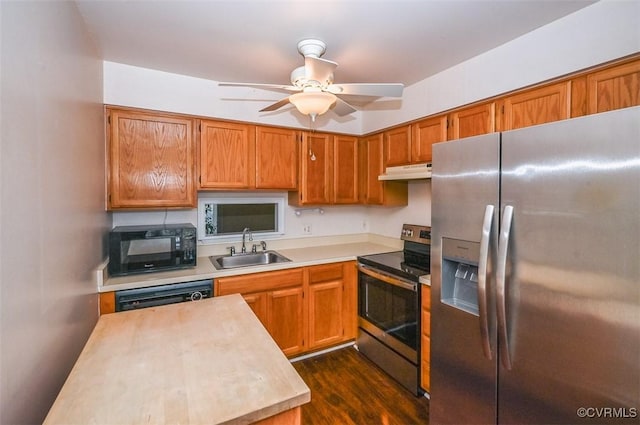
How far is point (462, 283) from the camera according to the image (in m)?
1.75

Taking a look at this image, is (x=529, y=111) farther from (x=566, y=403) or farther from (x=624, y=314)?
(x=566, y=403)

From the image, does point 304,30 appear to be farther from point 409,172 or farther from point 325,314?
point 325,314

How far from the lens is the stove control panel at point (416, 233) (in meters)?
2.60

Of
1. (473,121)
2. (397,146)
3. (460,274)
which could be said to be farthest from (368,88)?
(460,274)

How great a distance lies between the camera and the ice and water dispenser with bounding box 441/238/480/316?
1597 millimetres

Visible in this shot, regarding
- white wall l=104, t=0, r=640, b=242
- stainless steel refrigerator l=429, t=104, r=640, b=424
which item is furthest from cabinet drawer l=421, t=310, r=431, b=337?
white wall l=104, t=0, r=640, b=242

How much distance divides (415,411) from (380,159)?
7.13 ft

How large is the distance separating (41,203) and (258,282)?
1.59m

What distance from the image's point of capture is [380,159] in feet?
9.85

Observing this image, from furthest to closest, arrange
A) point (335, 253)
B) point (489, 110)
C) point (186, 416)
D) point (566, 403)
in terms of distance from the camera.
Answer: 1. point (335, 253)
2. point (489, 110)
3. point (566, 403)
4. point (186, 416)

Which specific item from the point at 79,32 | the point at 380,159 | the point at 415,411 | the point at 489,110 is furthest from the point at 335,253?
the point at 79,32

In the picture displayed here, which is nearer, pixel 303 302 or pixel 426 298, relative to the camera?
pixel 426 298

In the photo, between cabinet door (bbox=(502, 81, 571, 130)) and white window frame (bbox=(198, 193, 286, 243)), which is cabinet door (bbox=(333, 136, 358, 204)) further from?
cabinet door (bbox=(502, 81, 571, 130))

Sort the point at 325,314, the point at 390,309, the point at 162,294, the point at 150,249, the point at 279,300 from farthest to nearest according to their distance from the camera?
the point at 325,314 < the point at 279,300 < the point at 390,309 < the point at 150,249 < the point at 162,294
